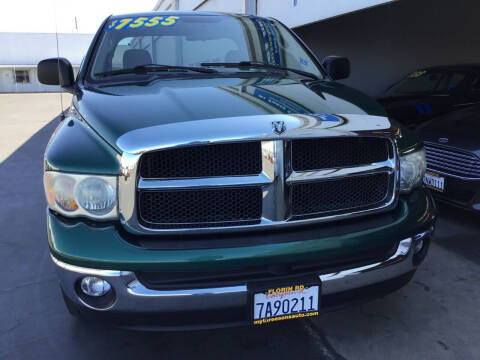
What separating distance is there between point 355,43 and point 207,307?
12261 mm

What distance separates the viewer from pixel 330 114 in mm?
2008

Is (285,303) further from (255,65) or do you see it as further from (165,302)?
(255,65)

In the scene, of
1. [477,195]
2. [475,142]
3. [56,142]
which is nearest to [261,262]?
[56,142]

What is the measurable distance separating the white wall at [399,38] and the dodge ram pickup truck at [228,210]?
8995mm

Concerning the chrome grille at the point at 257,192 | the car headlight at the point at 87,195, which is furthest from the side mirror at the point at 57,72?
the chrome grille at the point at 257,192

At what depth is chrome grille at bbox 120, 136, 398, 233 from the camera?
1779mm

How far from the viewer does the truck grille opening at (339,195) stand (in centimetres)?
194

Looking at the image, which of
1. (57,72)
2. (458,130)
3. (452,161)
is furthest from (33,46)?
(452,161)

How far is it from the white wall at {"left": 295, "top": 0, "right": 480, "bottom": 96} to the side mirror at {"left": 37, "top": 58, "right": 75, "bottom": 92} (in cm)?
880

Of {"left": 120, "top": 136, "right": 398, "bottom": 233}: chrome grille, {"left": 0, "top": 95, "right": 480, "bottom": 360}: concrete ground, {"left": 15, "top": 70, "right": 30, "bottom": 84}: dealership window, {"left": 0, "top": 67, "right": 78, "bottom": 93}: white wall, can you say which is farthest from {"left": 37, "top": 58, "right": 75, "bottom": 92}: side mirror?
{"left": 15, "top": 70, "right": 30, "bottom": 84}: dealership window

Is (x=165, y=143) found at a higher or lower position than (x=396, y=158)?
higher

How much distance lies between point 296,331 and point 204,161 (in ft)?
3.94

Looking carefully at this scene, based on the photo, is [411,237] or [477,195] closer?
[411,237]

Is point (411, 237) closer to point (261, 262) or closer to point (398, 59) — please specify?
point (261, 262)
